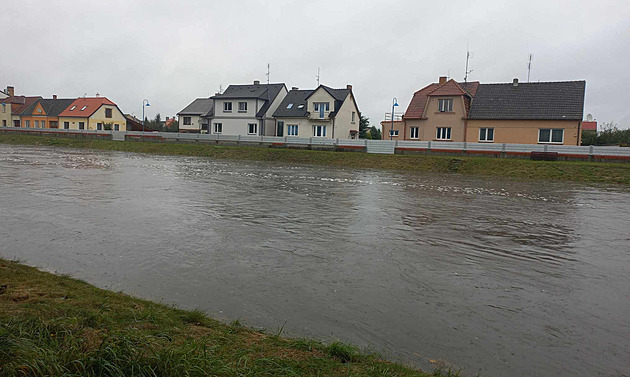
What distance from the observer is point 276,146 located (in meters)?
44.8

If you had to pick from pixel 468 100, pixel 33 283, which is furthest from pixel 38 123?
pixel 33 283

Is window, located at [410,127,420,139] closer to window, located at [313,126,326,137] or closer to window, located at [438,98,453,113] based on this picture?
window, located at [438,98,453,113]

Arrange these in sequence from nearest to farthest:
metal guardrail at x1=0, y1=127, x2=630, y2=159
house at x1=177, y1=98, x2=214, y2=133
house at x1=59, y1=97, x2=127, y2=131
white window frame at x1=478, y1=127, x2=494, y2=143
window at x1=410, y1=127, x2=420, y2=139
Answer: metal guardrail at x1=0, y1=127, x2=630, y2=159
white window frame at x1=478, y1=127, x2=494, y2=143
window at x1=410, y1=127, x2=420, y2=139
house at x1=177, y1=98, x2=214, y2=133
house at x1=59, y1=97, x2=127, y2=131

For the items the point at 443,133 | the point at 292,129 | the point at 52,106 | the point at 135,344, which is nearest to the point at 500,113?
the point at 443,133

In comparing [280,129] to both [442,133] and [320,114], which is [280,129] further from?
[442,133]

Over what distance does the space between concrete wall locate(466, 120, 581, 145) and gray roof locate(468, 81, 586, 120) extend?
0.47 metres

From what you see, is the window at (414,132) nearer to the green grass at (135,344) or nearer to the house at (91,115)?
the green grass at (135,344)

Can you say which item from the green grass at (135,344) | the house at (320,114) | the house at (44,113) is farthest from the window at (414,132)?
the house at (44,113)

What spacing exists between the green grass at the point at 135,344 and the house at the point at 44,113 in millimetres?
83086

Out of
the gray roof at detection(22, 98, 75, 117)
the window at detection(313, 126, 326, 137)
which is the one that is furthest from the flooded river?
the gray roof at detection(22, 98, 75, 117)

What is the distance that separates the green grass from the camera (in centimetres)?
338

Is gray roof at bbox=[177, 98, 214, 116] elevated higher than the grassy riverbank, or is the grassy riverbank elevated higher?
gray roof at bbox=[177, 98, 214, 116]

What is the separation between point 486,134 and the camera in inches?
1674

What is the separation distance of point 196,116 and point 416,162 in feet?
130
